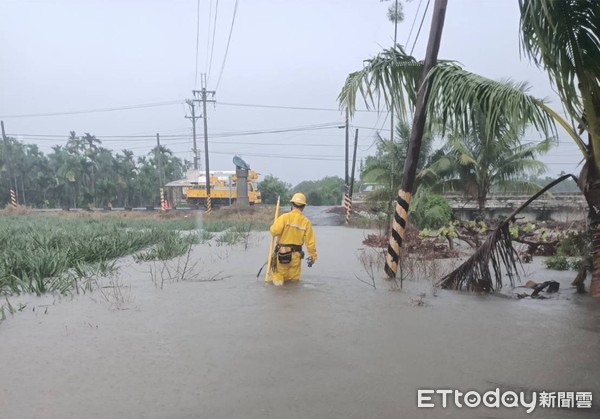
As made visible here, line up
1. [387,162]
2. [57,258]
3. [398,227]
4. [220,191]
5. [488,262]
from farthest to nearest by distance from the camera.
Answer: [220,191], [387,162], [57,258], [398,227], [488,262]

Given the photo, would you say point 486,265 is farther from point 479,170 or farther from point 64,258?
point 479,170

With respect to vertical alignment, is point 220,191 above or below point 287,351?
above

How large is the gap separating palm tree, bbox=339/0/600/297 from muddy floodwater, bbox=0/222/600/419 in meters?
2.09

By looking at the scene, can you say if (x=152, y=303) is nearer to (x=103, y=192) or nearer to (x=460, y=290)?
(x=460, y=290)

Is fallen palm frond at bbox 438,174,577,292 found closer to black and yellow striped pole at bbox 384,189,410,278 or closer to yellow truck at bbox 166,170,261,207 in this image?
black and yellow striped pole at bbox 384,189,410,278

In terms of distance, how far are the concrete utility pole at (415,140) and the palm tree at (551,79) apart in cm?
23

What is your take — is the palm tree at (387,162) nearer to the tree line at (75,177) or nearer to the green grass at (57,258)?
the green grass at (57,258)

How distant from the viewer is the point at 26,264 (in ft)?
25.2

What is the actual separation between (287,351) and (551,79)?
3973 mm

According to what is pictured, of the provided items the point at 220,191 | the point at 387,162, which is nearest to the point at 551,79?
the point at 387,162

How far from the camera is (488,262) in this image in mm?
6340

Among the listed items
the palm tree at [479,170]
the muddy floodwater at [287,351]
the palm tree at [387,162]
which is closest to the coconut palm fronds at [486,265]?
the muddy floodwater at [287,351]

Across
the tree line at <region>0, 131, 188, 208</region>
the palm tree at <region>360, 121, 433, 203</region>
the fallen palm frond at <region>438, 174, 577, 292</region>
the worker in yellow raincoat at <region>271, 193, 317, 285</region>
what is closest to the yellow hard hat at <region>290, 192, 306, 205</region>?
the worker in yellow raincoat at <region>271, 193, 317, 285</region>

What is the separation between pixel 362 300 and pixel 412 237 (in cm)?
574
